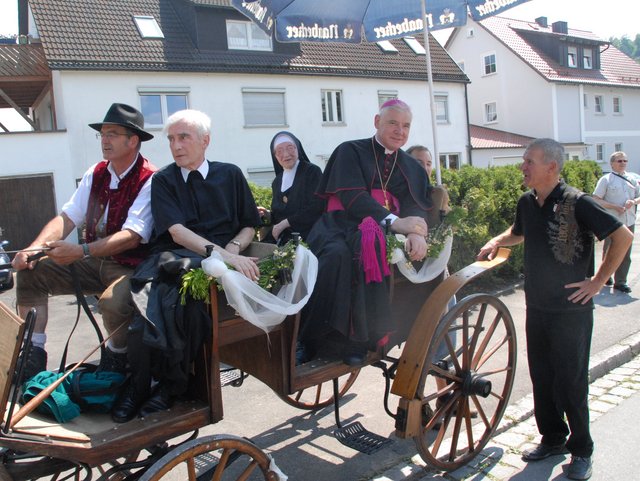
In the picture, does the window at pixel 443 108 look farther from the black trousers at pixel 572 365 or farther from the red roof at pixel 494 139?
the black trousers at pixel 572 365

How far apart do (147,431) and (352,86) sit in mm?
20411

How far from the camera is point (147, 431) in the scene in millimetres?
2369

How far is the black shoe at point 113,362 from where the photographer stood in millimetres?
2746

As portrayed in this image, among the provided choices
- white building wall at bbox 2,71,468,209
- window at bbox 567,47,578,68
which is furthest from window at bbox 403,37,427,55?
window at bbox 567,47,578,68

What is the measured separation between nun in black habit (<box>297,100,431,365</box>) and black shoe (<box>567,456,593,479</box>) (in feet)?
4.40

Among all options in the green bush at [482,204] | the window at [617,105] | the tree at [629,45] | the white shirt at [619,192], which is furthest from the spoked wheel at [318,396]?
the tree at [629,45]

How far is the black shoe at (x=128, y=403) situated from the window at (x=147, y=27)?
17977 millimetres

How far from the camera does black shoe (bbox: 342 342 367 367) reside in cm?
324

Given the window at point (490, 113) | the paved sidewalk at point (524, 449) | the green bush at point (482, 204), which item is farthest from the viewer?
the window at point (490, 113)

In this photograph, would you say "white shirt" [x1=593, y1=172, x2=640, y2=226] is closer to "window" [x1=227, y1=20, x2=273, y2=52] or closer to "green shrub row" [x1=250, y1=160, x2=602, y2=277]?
"green shrub row" [x1=250, y1=160, x2=602, y2=277]

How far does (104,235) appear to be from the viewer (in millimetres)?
3289

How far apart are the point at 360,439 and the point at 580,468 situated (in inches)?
50.9

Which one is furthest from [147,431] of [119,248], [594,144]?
[594,144]

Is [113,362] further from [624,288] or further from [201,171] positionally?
[624,288]
